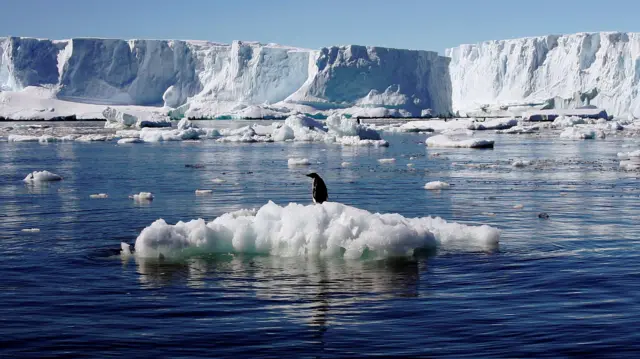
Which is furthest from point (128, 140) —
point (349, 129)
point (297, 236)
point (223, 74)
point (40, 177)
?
point (223, 74)

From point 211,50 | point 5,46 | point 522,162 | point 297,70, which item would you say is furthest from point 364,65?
point 522,162

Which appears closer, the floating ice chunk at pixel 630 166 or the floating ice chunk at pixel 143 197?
the floating ice chunk at pixel 143 197

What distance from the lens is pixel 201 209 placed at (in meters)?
15.9

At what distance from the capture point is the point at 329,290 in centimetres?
857

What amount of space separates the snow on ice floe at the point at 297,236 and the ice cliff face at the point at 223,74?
96715mm

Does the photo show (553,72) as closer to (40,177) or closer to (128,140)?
(128,140)

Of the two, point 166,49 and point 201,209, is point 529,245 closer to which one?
point 201,209

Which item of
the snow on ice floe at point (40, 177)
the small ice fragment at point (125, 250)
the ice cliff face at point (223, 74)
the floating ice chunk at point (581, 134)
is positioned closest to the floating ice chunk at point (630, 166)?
the snow on ice floe at point (40, 177)

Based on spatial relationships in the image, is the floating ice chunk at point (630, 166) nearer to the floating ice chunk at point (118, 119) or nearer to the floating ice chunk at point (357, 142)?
the floating ice chunk at point (357, 142)

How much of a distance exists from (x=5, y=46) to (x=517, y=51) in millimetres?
69791

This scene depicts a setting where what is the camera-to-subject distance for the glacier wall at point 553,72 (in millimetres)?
95062

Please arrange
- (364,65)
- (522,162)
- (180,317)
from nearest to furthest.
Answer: (180,317)
(522,162)
(364,65)

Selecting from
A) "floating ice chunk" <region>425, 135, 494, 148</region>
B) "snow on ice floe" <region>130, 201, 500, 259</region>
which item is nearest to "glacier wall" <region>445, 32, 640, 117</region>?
"floating ice chunk" <region>425, 135, 494, 148</region>

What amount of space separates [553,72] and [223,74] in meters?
43.1
